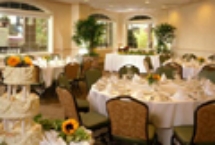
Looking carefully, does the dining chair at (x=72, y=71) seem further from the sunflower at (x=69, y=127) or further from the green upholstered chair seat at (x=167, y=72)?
the sunflower at (x=69, y=127)

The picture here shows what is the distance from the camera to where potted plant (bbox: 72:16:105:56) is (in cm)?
1210

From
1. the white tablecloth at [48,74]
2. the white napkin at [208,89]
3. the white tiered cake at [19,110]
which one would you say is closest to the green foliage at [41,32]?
the white tablecloth at [48,74]

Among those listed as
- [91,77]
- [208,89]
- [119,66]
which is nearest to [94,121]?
[208,89]

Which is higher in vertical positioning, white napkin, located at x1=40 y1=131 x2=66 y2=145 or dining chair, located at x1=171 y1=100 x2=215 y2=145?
white napkin, located at x1=40 y1=131 x2=66 y2=145

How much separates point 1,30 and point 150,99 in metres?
8.25

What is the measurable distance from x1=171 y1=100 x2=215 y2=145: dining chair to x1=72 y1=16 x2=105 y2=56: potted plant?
9256mm

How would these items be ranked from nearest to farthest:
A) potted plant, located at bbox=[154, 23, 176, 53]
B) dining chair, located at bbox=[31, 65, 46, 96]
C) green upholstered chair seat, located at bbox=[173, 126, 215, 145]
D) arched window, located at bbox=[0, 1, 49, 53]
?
green upholstered chair seat, located at bbox=[173, 126, 215, 145] < dining chair, located at bbox=[31, 65, 46, 96] < arched window, located at bbox=[0, 1, 49, 53] < potted plant, located at bbox=[154, 23, 176, 53]

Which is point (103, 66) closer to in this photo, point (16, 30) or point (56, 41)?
point (56, 41)

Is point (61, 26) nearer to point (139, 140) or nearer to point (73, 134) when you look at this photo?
point (139, 140)

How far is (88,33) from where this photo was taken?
1210cm

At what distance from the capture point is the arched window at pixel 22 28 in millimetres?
10477

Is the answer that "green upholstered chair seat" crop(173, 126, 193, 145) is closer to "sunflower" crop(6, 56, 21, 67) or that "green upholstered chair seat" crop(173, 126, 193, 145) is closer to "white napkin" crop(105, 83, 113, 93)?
"white napkin" crop(105, 83, 113, 93)

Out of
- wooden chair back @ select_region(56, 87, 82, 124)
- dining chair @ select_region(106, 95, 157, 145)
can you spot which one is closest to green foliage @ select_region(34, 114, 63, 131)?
dining chair @ select_region(106, 95, 157, 145)

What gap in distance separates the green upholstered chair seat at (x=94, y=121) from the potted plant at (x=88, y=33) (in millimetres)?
8319
